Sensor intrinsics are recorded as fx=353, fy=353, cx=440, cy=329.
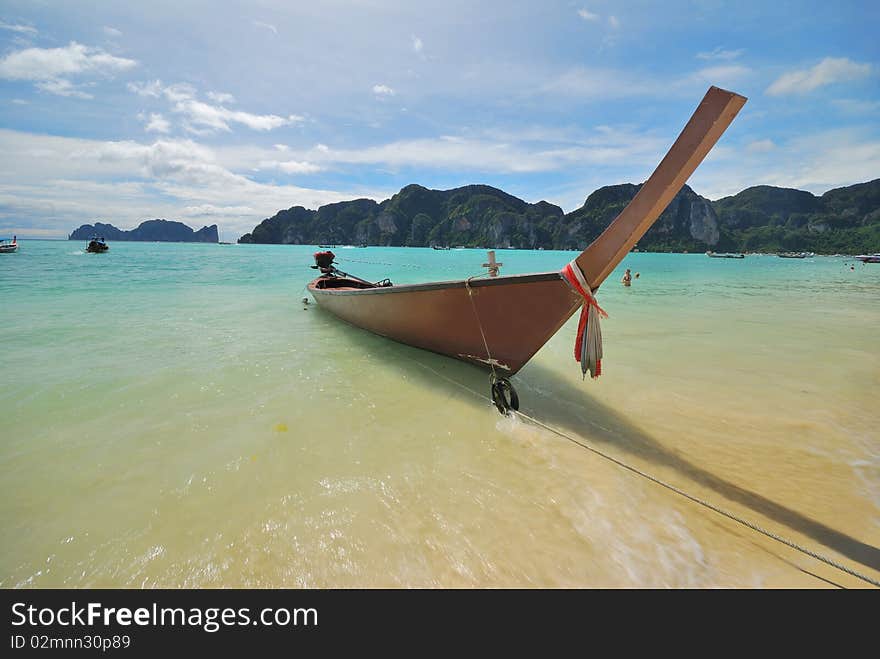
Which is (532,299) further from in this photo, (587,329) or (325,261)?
(325,261)

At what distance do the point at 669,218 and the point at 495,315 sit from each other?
178641 mm

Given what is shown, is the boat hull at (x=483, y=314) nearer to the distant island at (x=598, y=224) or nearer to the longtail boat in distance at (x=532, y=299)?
the longtail boat in distance at (x=532, y=299)

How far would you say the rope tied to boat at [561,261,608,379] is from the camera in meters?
4.44

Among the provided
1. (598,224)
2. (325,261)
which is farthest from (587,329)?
(598,224)

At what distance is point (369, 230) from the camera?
190875 millimetres

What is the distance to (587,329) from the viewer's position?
4.48 meters

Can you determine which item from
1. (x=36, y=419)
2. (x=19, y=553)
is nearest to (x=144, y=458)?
(x=19, y=553)

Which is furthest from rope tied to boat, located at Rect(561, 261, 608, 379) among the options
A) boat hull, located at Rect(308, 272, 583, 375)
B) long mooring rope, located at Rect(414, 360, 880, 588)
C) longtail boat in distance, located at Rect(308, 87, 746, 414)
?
long mooring rope, located at Rect(414, 360, 880, 588)

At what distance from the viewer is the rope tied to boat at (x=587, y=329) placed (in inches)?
175

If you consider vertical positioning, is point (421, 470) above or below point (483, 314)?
below

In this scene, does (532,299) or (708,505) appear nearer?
A: (708,505)

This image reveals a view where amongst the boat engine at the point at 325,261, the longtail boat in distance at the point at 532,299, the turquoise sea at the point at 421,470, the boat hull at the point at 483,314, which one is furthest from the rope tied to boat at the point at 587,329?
the boat engine at the point at 325,261

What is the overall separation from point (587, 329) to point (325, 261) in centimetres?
1260

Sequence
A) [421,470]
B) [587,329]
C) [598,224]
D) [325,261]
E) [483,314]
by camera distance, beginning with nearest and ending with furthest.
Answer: [421,470] < [587,329] < [483,314] < [325,261] < [598,224]
